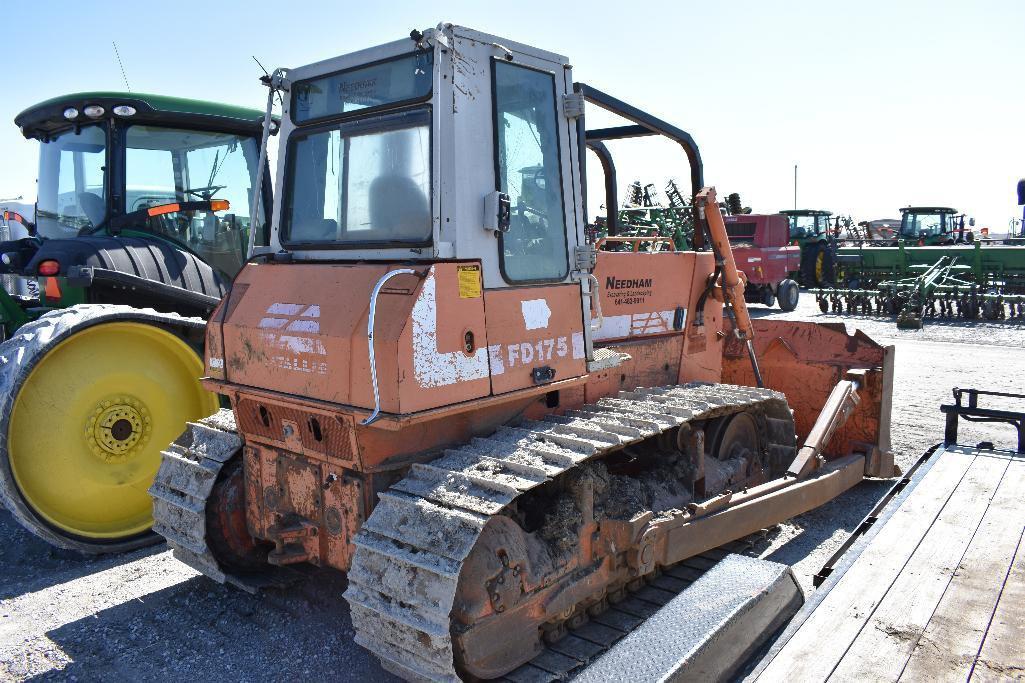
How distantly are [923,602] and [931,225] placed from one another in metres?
26.4

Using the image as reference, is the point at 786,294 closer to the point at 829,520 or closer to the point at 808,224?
the point at 808,224

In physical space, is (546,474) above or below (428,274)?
below

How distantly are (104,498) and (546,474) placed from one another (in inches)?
142


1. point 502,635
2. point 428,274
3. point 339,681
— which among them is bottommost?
point 339,681

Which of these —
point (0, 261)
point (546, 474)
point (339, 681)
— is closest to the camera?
point (546, 474)

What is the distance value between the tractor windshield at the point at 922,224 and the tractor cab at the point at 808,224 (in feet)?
11.1

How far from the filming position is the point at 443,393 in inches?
141

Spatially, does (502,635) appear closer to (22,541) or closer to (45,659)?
(45,659)

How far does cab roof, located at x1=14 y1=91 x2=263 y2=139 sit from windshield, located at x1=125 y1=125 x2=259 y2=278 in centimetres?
15

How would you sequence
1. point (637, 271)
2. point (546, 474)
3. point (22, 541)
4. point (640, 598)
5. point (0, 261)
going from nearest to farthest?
point (546, 474) < point (640, 598) < point (637, 271) < point (22, 541) < point (0, 261)

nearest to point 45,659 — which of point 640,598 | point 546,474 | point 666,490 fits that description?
point 546,474

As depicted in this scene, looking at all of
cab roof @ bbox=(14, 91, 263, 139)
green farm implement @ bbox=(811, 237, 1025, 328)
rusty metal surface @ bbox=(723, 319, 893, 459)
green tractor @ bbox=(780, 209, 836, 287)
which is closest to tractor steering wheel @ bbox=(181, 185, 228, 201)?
cab roof @ bbox=(14, 91, 263, 139)

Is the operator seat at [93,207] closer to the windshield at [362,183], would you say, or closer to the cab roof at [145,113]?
the cab roof at [145,113]

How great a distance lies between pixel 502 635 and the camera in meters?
3.55
